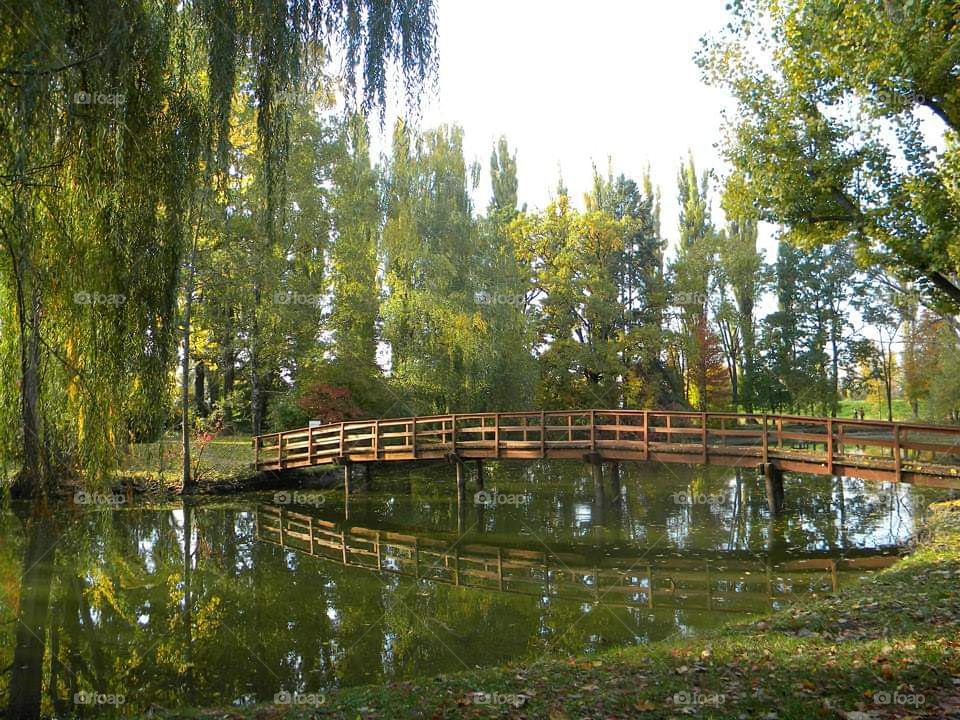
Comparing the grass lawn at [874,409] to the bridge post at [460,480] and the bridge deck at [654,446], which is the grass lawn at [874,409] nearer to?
the bridge deck at [654,446]

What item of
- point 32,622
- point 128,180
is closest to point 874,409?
point 32,622

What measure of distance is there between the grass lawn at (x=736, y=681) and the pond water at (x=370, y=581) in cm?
117

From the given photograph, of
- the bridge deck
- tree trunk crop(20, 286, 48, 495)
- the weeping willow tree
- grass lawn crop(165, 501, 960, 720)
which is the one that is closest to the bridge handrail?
the bridge deck

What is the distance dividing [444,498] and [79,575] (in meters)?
10.1

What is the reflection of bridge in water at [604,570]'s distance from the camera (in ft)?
31.3

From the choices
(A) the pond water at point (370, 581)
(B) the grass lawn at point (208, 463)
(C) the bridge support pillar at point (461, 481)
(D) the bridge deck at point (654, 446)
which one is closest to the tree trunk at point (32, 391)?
(A) the pond water at point (370, 581)

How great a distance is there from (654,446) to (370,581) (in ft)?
25.6

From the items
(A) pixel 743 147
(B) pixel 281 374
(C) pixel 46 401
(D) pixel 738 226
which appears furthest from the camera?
(D) pixel 738 226

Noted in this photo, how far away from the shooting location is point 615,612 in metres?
8.85

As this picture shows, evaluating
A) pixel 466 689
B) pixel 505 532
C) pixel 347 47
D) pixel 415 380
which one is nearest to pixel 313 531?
pixel 505 532

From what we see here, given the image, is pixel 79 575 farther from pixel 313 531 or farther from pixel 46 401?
pixel 46 401

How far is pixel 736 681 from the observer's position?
531 cm

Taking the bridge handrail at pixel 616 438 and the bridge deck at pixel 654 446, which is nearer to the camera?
the bridge deck at pixel 654 446

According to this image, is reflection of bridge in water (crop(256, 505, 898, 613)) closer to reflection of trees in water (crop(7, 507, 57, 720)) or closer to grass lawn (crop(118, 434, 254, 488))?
reflection of trees in water (crop(7, 507, 57, 720))
